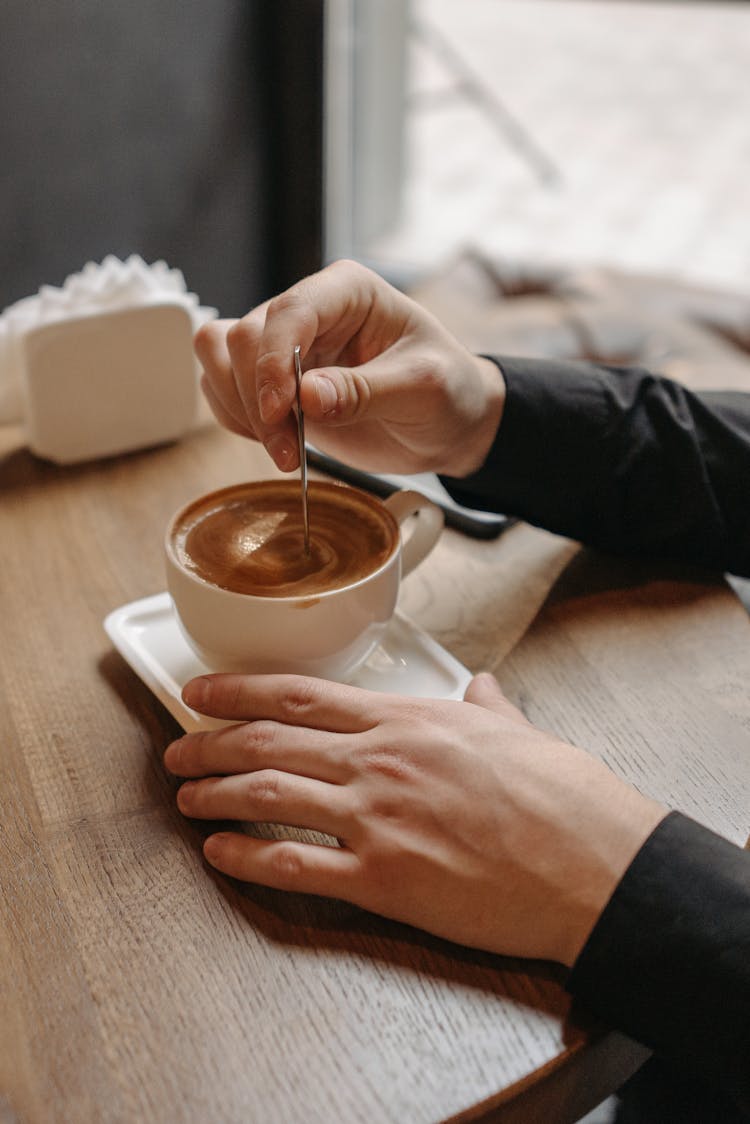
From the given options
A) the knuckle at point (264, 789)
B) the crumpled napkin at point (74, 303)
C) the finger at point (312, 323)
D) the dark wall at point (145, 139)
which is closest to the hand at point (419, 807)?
the knuckle at point (264, 789)

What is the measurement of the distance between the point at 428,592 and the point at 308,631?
0.27 m

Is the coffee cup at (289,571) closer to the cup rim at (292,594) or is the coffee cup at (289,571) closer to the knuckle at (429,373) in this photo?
the cup rim at (292,594)

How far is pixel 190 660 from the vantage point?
2.84 ft

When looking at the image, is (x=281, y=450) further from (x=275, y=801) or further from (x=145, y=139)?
(x=145, y=139)

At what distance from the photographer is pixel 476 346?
6.17ft

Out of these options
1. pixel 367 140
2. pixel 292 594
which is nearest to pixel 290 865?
pixel 292 594

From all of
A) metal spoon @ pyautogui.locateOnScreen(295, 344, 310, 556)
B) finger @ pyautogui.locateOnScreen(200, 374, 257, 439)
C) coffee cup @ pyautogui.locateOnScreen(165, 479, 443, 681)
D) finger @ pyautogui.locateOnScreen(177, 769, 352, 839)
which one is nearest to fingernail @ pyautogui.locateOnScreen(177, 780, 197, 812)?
finger @ pyautogui.locateOnScreen(177, 769, 352, 839)

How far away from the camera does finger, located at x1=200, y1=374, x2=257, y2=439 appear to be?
104 centimetres

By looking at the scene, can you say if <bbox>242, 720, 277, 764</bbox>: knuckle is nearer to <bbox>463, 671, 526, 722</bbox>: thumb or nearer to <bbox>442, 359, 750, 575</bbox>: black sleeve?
<bbox>463, 671, 526, 722</bbox>: thumb

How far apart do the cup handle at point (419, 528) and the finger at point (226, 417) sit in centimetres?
21

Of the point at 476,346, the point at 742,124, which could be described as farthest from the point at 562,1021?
the point at 742,124

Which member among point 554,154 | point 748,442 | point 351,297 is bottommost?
point 554,154

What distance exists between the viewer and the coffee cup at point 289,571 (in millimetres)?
753

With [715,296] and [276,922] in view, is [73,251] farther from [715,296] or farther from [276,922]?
[276,922]
